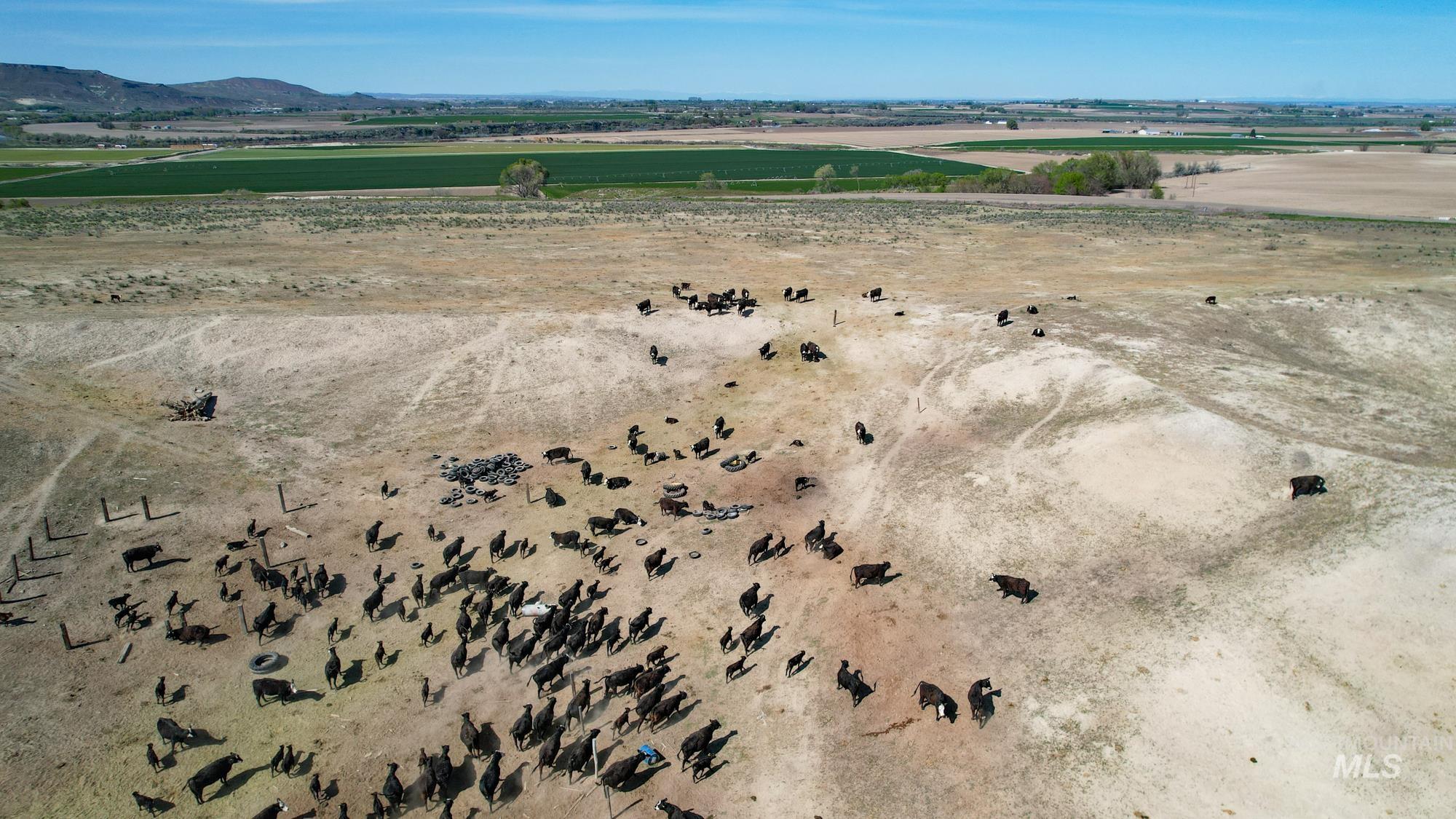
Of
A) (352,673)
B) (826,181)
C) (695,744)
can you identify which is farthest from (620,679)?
(826,181)

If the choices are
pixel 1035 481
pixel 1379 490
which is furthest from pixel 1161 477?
pixel 1379 490

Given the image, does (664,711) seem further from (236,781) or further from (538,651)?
(236,781)

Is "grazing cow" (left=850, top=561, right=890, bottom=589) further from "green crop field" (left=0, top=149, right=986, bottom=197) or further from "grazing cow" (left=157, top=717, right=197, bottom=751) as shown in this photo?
"green crop field" (left=0, top=149, right=986, bottom=197)

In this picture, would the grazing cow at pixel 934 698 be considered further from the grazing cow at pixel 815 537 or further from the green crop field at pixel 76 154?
the green crop field at pixel 76 154

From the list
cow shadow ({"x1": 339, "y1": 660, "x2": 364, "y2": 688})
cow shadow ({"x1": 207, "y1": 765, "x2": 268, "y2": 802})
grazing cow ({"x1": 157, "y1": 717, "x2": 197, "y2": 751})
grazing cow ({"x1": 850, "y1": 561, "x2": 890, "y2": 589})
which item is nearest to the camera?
cow shadow ({"x1": 207, "y1": 765, "x2": 268, "y2": 802})

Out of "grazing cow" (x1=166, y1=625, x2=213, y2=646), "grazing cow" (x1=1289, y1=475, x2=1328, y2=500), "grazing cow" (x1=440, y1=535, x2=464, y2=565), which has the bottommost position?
"grazing cow" (x1=166, y1=625, x2=213, y2=646)

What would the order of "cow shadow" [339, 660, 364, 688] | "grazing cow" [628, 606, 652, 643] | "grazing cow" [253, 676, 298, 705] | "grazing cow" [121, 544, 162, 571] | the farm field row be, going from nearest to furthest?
"grazing cow" [253, 676, 298, 705] < "cow shadow" [339, 660, 364, 688] < "grazing cow" [628, 606, 652, 643] < "grazing cow" [121, 544, 162, 571] < the farm field row

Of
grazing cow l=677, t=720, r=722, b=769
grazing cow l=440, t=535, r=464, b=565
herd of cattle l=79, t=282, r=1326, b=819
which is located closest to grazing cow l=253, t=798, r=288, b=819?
herd of cattle l=79, t=282, r=1326, b=819
